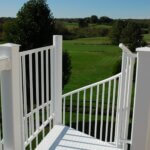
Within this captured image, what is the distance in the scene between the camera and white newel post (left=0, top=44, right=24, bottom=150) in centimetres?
187

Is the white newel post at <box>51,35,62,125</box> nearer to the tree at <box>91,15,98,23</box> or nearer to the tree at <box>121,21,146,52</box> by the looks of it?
the tree at <box>121,21,146,52</box>

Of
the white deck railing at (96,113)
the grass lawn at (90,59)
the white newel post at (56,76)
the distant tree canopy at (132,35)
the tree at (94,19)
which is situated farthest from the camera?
the grass lawn at (90,59)

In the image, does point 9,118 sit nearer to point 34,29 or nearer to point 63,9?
point 34,29

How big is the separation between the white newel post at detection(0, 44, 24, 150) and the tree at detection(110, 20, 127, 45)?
28.7 ft

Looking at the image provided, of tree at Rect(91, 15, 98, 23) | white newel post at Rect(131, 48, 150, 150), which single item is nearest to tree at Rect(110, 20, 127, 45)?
tree at Rect(91, 15, 98, 23)

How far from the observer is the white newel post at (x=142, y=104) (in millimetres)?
2158

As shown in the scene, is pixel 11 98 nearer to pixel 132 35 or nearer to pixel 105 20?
pixel 132 35

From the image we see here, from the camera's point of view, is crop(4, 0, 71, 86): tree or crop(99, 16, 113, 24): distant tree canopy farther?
crop(99, 16, 113, 24): distant tree canopy

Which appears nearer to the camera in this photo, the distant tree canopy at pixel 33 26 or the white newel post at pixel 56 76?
the white newel post at pixel 56 76

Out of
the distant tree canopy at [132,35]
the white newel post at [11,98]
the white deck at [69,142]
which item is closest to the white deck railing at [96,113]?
the white deck at [69,142]

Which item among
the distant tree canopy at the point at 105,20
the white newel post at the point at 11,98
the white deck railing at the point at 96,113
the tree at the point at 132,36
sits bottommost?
the white deck railing at the point at 96,113

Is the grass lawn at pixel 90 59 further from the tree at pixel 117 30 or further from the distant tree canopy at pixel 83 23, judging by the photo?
the distant tree canopy at pixel 83 23

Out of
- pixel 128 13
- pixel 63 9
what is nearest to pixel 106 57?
pixel 128 13

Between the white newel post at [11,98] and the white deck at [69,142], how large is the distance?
2.56 ft
